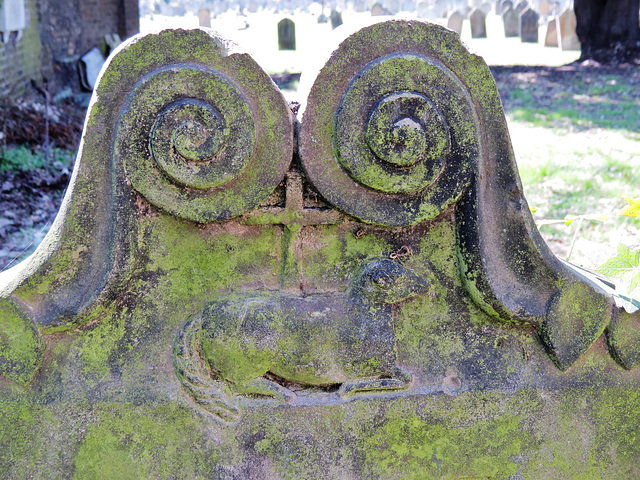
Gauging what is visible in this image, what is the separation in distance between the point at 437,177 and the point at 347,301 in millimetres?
428

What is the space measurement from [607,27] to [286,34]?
307 inches

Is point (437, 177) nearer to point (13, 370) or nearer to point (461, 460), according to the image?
point (461, 460)

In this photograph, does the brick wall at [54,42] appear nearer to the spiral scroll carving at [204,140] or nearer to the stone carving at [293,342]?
the spiral scroll carving at [204,140]

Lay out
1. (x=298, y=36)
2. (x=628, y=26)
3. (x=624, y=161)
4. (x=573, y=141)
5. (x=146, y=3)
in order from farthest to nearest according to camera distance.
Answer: (x=146, y=3)
(x=298, y=36)
(x=628, y=26)
(x=573, y=141)
(x=624, y=161)

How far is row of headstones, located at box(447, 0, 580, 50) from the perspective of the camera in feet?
56.6

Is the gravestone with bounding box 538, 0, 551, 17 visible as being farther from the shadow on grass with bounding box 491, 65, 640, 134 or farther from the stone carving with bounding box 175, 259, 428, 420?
the stone carving with bounding box 175, 259, 428, 420

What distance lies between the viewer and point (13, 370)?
1.84 metres

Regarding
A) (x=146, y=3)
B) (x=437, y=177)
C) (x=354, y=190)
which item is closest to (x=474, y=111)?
(x=437, y=177)

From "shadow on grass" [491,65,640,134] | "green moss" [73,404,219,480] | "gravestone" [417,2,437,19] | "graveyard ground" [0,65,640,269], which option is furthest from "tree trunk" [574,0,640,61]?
"green moss" [73,404,219,480]

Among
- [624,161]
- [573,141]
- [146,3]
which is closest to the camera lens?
[624,161]

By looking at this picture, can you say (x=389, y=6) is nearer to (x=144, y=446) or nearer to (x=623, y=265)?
(x=623, y=265)

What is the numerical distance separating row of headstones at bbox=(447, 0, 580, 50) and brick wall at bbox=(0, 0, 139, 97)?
857 centimetres

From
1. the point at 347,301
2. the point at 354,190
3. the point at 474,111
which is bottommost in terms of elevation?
the point at 347,301

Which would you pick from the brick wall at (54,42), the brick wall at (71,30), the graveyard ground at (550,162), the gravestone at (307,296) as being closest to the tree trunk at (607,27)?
the graveyard ground at (550,162)
